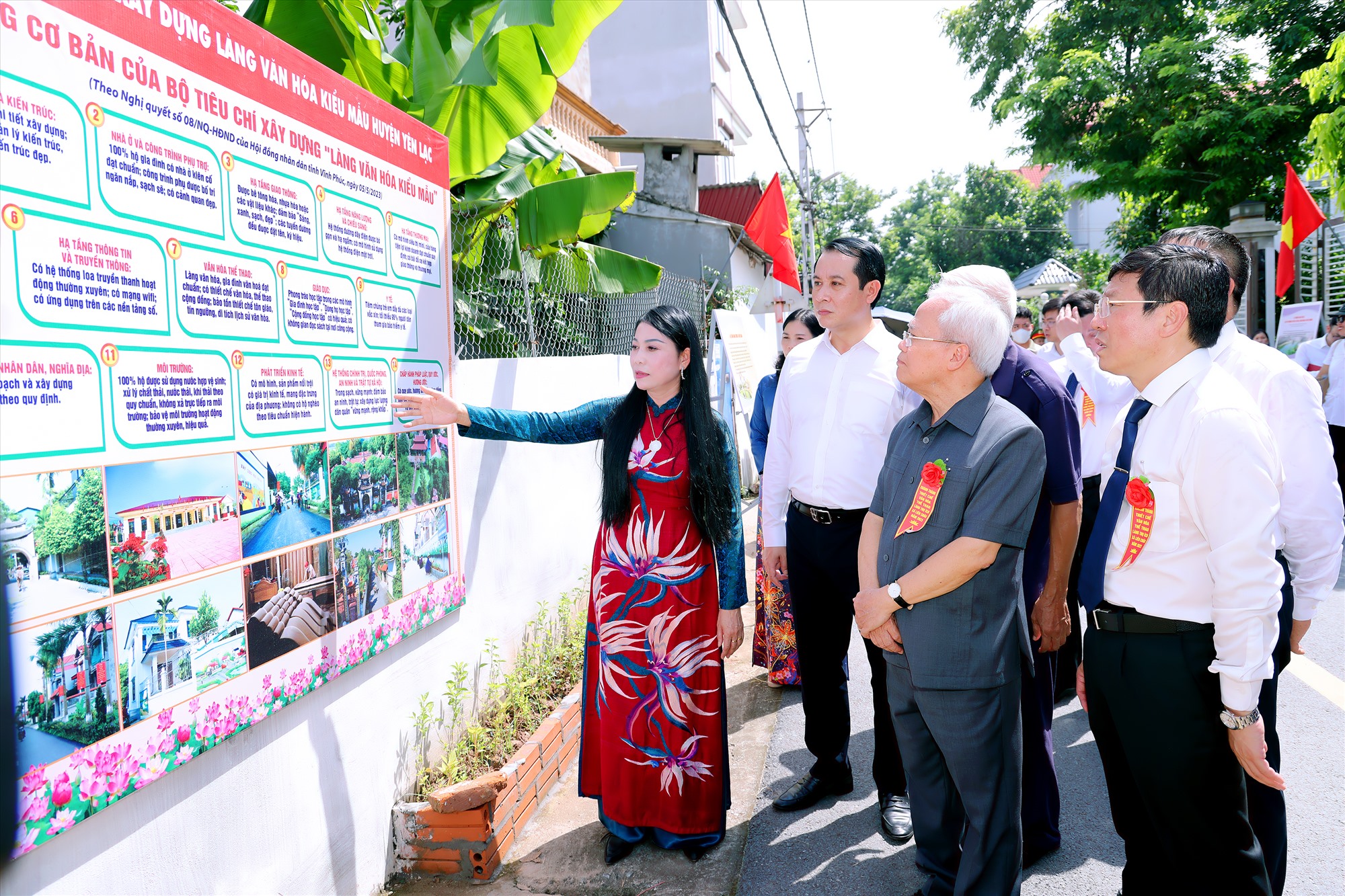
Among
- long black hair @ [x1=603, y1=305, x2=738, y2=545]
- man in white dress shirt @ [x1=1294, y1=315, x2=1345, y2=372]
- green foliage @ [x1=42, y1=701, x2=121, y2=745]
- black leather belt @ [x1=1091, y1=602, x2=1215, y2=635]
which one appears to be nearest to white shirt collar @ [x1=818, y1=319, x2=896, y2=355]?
long black hair @ [x1=603, y1=305, x2=738, y2=545]

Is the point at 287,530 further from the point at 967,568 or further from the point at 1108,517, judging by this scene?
the point at 1108,517

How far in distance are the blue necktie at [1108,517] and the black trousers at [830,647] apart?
0.92m

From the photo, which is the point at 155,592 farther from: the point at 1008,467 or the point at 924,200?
the point at 924,200

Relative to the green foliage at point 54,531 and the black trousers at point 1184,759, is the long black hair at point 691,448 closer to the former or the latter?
the black trousers at point 1184,759

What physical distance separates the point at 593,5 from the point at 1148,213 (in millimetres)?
16995

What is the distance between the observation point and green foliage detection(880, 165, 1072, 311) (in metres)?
39.4

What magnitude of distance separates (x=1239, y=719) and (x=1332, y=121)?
8095mm

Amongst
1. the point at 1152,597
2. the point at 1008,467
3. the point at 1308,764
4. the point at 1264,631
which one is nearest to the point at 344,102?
the point at 1008,467

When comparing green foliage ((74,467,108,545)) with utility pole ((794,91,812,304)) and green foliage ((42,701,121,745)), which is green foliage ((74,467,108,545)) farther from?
utility pole ((794,91,812,304))

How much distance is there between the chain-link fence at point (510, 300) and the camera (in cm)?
441

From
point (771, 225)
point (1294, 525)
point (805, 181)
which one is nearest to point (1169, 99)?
point (805, 181)

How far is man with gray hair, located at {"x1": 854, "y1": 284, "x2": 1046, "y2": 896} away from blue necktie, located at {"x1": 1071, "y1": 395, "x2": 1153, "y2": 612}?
0.16m

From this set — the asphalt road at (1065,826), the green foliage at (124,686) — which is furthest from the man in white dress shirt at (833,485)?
the green foliage at (124,686)

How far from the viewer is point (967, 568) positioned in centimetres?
220
